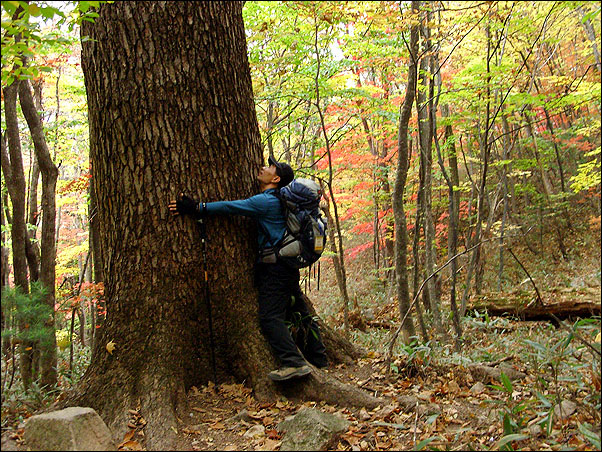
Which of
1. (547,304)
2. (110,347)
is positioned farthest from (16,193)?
(547,304)

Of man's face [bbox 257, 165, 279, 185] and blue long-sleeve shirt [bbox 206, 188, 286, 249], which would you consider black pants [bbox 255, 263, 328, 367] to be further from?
man's face [bbox 257, 165, 279, 185]

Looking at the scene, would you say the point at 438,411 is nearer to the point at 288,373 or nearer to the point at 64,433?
the point at 288,373

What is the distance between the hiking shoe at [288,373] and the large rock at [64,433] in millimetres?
1478

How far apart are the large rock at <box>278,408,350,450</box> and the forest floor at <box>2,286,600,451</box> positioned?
79 millimetres

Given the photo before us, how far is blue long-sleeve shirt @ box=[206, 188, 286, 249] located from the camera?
3793mm

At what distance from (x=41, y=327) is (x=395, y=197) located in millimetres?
4572

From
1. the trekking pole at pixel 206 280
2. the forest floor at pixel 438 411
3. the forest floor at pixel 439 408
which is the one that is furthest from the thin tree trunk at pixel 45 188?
the forest floor at pixel 438 411

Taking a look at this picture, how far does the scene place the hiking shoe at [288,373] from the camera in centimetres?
376

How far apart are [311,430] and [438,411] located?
1124 mm

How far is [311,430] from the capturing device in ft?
9.75

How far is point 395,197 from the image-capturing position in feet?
20.4

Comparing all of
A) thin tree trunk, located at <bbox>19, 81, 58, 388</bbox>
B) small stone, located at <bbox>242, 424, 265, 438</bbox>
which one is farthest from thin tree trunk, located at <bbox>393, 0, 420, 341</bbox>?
thin tree trunk, located at <bbox>19, 81, 58, 388</bbox>

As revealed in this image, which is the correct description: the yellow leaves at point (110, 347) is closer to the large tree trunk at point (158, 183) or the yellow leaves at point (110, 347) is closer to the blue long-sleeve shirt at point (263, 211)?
the large tree trunk at point (158, 183)

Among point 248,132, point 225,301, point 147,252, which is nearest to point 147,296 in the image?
point 147,252
